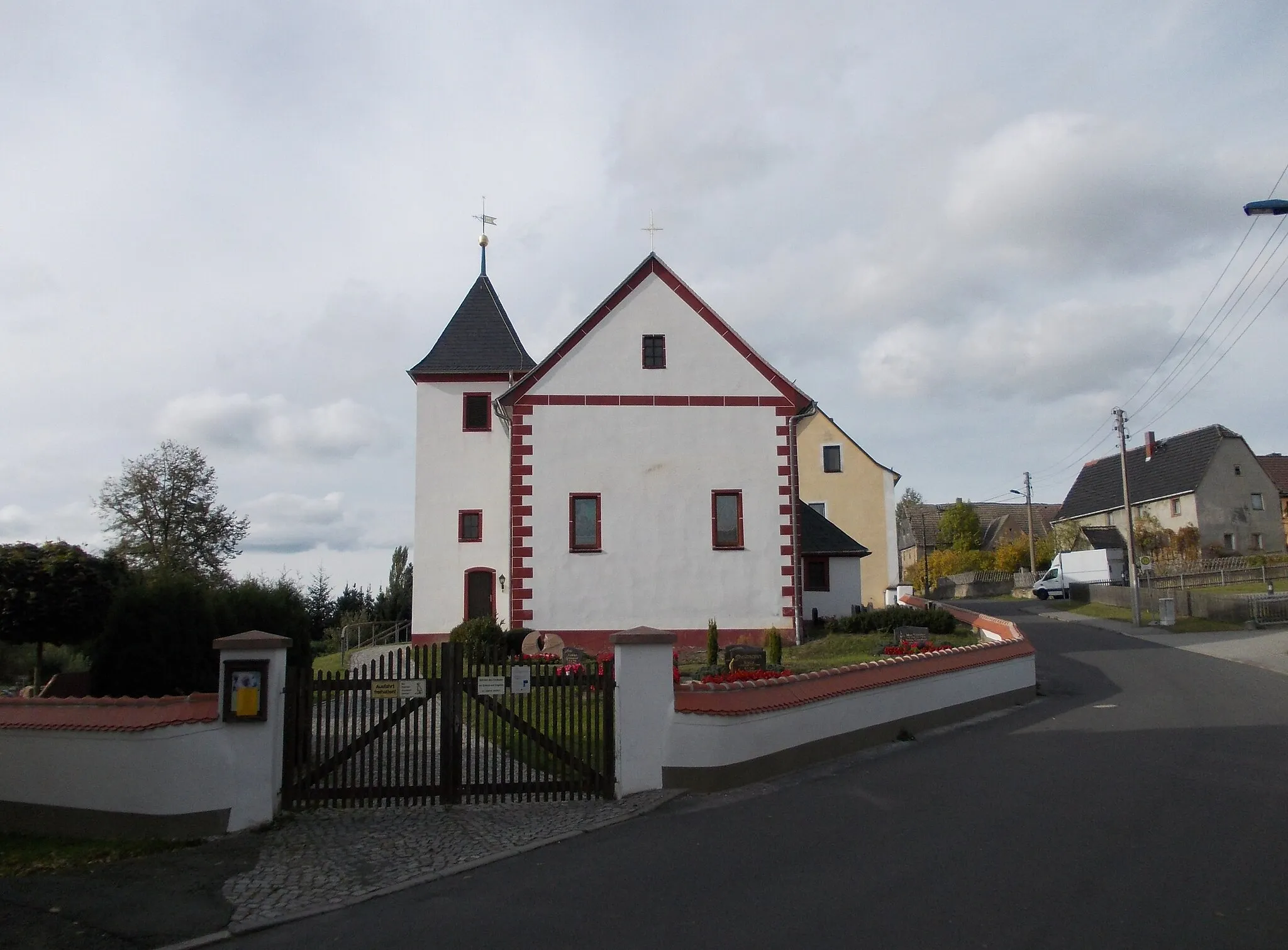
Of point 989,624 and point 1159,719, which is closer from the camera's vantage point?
point 1159,719

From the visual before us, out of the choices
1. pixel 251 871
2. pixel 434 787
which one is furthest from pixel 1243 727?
pixel 251 871

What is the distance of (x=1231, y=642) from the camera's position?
93.6 ft

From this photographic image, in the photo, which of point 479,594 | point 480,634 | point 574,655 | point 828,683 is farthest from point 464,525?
point 828,683

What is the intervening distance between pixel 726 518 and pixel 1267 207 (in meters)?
15.6

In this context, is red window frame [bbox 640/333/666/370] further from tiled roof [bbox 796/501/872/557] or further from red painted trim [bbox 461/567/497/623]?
tiled roof [bbox 796/501/872/557]

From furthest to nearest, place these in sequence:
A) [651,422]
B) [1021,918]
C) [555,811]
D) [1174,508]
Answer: [1174,508] < [651,422] < [555,811] < [1021,918]

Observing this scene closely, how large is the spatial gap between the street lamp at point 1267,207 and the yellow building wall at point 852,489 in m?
30.2

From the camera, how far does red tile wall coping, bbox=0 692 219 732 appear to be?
905 cm

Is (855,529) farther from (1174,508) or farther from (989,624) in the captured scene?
(1174,508)

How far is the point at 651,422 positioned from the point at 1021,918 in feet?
67.5

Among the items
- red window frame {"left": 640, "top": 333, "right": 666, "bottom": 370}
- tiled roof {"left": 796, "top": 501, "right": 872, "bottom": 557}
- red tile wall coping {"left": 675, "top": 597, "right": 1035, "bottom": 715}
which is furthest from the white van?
red tile wall coping {"left": 675, "top": 597, "right": 1035, "bottom": 715}

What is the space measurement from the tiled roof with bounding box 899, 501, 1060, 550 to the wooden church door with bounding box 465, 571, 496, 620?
173 ft

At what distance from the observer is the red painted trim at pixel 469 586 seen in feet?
96.7

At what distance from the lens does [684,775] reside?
34.2 ft
